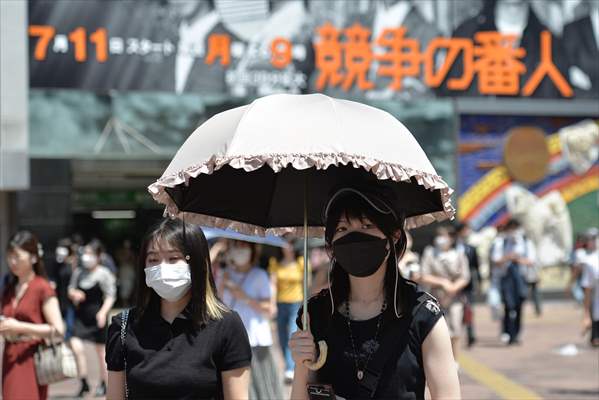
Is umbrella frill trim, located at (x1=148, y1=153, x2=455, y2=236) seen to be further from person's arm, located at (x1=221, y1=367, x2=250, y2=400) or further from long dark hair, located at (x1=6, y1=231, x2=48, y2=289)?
long dark hair, located at (x1=6, y1=231, x2=48, y2=289)

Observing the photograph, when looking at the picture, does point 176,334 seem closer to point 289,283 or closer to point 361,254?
point 361,254

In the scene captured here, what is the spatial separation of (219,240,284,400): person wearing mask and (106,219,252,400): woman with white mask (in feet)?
12.5

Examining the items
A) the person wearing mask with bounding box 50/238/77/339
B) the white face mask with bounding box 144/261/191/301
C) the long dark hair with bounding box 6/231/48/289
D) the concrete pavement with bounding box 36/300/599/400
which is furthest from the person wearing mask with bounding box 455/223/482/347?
the white face mask with bounding box 144/261/191/301

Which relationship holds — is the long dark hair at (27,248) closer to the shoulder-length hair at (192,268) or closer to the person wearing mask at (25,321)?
the person wearing mask at (25,321)

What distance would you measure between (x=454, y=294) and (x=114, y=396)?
7.48 m

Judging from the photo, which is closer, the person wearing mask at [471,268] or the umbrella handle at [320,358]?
the umbrella handle at [320,358]

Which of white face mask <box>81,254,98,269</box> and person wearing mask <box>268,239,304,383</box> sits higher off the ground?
white face mask <box>81,254,98,269</box>

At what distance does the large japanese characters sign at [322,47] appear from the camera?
59.8 ft

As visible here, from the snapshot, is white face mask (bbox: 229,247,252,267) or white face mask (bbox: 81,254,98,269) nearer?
white face mask (bbox: 229,247,252,267)

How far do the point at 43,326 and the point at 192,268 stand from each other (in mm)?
2594

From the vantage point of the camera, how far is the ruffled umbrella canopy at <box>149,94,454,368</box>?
2990 mm

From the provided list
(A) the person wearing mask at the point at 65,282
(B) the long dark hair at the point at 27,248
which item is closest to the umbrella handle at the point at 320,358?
(B) the long dark hair at the point at 27,248

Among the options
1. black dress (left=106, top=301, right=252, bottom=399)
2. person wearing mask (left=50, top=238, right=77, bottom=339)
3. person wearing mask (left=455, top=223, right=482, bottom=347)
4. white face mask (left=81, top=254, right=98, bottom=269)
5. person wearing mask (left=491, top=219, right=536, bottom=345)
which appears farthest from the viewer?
person wearing mask (left=491, top=219, right=536, bottom=345)

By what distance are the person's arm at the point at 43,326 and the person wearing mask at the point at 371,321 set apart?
301 centimetres
